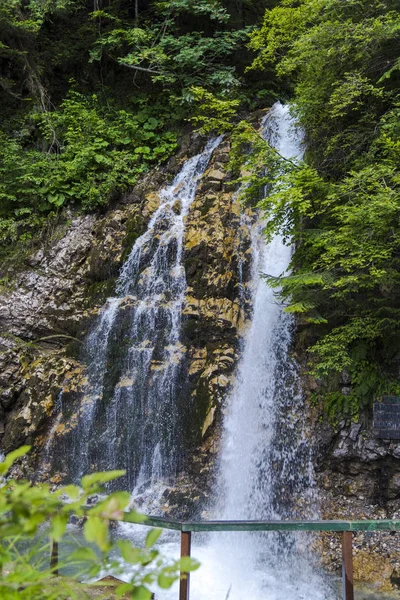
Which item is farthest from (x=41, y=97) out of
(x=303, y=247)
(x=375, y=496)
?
(x=375, y=496)

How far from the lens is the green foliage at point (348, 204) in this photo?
19.4 ft

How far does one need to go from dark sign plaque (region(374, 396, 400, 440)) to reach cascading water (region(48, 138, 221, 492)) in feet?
9.51

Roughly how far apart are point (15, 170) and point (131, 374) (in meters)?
6.36

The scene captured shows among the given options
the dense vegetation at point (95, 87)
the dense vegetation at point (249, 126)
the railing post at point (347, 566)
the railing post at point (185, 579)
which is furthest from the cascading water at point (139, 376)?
the railing post at point (347, 566)

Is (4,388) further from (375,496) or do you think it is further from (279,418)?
(375,496)

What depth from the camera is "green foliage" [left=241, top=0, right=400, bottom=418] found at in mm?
5910

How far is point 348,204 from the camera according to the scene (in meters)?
6.34

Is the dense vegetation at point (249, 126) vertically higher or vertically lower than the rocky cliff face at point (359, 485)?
higher

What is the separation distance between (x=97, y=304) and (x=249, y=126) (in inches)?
177

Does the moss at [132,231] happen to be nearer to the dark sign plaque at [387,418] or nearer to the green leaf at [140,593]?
the dark sign plaque at [387,418]

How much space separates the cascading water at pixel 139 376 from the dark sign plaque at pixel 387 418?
2900mm

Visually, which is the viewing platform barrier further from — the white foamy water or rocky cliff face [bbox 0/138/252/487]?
rocky cliff face [bbox 0/138/252/487]

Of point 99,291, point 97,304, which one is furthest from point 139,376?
point 99,291

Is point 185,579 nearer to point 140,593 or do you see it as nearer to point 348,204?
point 140,593
